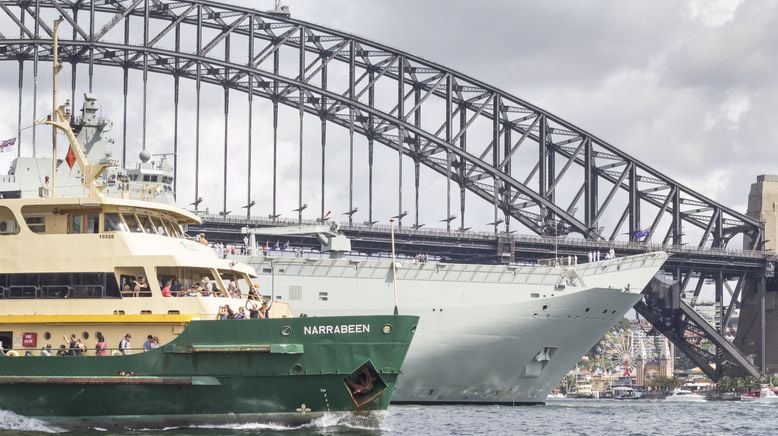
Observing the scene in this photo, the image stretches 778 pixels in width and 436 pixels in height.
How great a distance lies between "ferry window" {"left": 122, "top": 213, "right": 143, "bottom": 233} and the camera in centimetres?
3706

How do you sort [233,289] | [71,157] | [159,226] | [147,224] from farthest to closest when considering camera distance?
[71,157] → [233,289] → [159,226] → [147,224]

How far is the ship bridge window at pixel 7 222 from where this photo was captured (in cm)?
3719

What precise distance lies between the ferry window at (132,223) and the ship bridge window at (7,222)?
2921 millimetres

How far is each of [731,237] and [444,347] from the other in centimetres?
5913

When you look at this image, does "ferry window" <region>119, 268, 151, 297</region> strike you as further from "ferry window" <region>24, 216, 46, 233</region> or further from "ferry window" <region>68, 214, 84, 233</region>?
"ferry window" <region>24, 216, 46, 233</region>

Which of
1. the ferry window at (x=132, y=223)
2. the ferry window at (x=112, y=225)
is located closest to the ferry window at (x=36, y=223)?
the ferry window at (x=112, y=225)

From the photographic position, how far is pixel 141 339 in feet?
117

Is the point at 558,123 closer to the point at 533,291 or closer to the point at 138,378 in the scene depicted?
the point at 533,291

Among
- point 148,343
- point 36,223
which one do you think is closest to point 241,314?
point 148,343

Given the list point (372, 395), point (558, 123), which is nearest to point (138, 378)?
point (372, 395)

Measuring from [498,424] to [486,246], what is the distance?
5245cm

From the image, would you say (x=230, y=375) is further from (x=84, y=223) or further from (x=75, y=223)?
(x=75, y=223)

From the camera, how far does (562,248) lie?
97375 mm

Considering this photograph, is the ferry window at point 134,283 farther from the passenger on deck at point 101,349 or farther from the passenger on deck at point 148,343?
the passenger on deck at point 101,349
